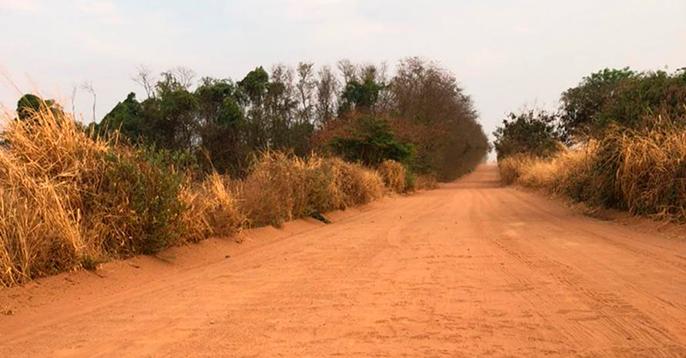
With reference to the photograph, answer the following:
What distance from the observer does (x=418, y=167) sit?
39.7 meters

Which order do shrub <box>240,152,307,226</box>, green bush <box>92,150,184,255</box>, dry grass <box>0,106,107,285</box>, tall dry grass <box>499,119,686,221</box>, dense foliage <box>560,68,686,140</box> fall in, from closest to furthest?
dry grass <box>0,106,107,285</box>
green bush <box>92,150,184,255</box>
tall dry grass <box>499,119,686,221</box>
shrub <box>240,152,307,226</box>
dense foliage <box>560,68,686,140</box>

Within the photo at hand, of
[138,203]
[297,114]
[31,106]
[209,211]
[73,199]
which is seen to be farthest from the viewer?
[297,114]

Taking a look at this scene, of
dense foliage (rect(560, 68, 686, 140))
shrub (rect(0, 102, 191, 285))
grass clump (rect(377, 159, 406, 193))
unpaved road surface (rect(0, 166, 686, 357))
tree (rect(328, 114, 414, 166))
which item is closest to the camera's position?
unpaved road surface (rect(0, 166, 686, 357))

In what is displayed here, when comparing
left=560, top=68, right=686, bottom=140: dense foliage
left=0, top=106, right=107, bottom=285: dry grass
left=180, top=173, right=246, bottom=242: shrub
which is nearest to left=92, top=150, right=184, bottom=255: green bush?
left=0, top=106, right=107, bottom=285: dry grass

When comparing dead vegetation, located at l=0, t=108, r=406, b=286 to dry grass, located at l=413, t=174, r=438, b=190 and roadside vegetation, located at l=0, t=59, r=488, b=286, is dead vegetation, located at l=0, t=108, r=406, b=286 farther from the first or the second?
dry grass, located at l=413, t=174, r=438, b=190

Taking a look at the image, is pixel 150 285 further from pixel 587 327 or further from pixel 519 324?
pixel 587 327

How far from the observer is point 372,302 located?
20.8ft

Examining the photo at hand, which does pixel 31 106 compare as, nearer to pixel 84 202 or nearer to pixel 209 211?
pixel 84 202

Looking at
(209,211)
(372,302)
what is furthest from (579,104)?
(372,302)

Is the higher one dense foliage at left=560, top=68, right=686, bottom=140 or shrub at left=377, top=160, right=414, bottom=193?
dense foliage at left=560, top=68, right=686, bottom=140

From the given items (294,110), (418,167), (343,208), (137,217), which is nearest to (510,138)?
(418,167)

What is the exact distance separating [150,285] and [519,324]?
183 inches

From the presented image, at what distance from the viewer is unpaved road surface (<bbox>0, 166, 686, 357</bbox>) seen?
488 centimetres

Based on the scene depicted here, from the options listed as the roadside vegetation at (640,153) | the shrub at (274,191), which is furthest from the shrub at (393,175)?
the shrub at (274,191)
